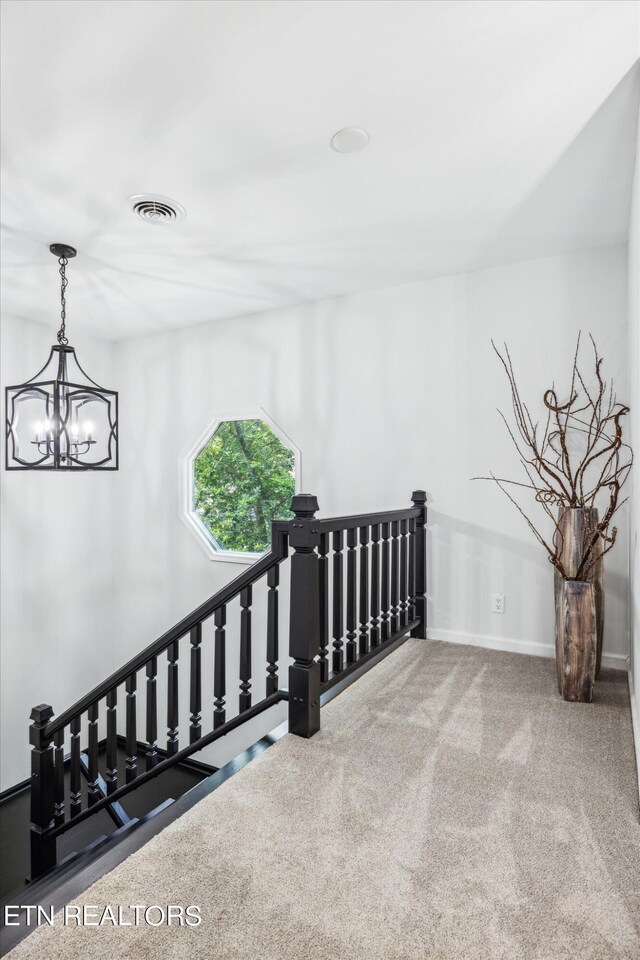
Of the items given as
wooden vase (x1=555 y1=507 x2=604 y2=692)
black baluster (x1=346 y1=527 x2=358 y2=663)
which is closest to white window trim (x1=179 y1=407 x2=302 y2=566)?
black baluster (x1=346 y1=527 x2=358 y2=663)

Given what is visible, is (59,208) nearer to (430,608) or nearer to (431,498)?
(431,498)

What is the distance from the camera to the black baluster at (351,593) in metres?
2.38

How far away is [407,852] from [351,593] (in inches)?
44.1

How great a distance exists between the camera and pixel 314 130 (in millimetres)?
1868

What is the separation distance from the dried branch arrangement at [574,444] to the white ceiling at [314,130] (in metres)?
0.77

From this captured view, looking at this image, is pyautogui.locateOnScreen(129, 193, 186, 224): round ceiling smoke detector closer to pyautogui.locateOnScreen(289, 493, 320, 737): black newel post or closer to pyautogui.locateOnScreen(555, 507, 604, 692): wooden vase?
pyautogui.locateOnScreen(289, 493, 320, 737): black newel post

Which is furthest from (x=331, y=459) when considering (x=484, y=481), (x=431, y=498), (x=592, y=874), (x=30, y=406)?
(x=592, y=874)

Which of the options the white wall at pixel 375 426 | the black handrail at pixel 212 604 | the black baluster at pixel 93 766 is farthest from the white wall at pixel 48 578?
the black handrail at pixel 212 604

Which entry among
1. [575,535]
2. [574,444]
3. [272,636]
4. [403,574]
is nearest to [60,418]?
[272,636]

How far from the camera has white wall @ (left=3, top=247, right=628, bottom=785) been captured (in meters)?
2.96

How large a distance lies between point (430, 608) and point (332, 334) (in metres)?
1.91

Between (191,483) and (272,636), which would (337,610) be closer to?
(272,636)

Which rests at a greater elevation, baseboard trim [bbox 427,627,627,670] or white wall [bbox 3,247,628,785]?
white wall [bbox 3,247,628,785]

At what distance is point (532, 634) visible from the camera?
2.98 m
